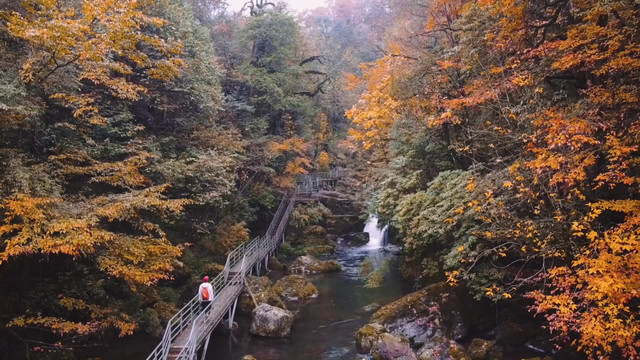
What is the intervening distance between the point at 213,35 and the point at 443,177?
17135 mm

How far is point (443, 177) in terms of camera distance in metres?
12.2

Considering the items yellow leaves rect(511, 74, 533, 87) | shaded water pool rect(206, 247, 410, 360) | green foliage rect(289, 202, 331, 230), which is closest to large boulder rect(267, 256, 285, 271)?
shaded water pool rect(206, 247, 410, 360)

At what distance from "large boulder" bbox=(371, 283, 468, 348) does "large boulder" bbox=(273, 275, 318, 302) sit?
4.23 metres

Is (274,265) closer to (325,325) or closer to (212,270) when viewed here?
(212,270)

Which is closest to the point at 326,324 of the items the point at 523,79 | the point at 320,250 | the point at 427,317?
the point at 427,317

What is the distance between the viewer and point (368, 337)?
1080 centimetres

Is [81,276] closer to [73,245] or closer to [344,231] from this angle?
[73,245]

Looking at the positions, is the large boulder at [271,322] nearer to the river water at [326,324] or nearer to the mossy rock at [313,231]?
the river water at [326,324]

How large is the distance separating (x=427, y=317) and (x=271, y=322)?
4929 millimetres

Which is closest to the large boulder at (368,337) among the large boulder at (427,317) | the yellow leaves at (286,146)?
the large boulder at (427,317)

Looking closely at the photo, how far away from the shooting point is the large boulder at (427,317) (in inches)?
432

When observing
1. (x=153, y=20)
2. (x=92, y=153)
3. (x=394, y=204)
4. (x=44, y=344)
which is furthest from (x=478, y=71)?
(x=44, y=344)

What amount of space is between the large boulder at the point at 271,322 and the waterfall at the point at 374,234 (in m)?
12.5

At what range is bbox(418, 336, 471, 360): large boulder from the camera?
9570 millimetres
